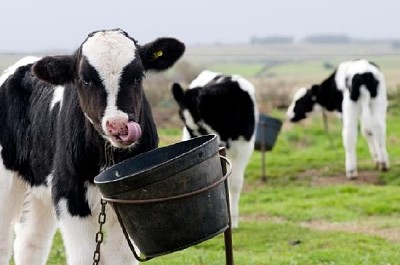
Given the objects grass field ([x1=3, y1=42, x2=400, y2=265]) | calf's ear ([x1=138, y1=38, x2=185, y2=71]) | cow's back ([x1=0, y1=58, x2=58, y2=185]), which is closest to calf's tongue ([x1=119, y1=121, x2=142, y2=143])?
calf's ear ([x1=138, y1=38, x2=185, y2=71])

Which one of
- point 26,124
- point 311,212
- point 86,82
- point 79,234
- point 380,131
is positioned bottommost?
point 380,131

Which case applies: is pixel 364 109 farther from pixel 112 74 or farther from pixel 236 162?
pixel 112 74

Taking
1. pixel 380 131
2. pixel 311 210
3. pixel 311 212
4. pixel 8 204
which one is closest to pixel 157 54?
pixel 8 204

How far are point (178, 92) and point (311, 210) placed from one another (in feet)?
10.5

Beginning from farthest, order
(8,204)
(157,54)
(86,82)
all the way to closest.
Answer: (8,204), (157,54), (86,82)

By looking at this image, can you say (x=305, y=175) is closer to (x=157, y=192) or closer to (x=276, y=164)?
(x=276, y=164)

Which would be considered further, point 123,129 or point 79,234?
point 79,234

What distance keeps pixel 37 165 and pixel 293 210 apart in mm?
8732

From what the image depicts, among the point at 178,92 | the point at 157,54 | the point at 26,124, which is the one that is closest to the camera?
the point at 157,54

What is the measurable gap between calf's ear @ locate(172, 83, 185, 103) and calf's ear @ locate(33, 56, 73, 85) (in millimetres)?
7433

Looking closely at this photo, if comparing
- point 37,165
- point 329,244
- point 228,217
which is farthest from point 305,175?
point 228,217

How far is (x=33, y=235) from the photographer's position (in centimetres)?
766

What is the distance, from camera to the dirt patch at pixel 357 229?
12453mm

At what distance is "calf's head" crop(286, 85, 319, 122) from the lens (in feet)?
74.6
